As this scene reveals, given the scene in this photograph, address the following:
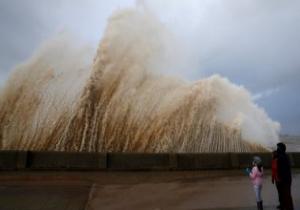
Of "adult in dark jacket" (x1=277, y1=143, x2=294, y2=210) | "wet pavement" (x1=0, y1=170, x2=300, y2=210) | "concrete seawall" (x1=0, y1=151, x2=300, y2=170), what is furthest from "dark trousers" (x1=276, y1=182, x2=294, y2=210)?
"concrete seawall" (x1=0, y1=151, x2=300, y2=170)

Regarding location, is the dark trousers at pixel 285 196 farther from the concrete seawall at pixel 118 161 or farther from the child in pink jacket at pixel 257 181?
the concrete seawall at pixel 118 161

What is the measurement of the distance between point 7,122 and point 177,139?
7.00 m

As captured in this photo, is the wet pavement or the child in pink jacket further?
the wet pavement

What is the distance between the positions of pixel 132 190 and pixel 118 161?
242cm

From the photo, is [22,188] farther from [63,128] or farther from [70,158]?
[63,128]

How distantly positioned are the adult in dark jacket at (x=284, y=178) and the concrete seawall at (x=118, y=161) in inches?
182

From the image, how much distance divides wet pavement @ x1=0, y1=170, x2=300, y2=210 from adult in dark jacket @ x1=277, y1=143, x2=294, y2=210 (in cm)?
41

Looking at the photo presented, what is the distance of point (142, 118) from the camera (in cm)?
1376

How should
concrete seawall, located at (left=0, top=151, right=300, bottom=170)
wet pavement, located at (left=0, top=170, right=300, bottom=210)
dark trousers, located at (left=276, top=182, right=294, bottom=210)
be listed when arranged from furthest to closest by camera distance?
1. concrete seawall, located at (left=0, top=151, right=300, bottom=170)
2. wet pavement, located at (left=0, top=170, right=300, bottom=210)
3. dark trousers, located at (left=276, top=182, right=294, bottom=210)

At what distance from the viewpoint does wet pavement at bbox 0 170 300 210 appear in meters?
7.15

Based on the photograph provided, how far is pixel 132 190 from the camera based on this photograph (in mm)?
8703

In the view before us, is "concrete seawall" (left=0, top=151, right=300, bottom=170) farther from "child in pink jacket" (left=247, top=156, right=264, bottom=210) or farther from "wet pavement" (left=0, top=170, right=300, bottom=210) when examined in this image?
"child in pink jacket" (left=247, top=156, right=264, bottom=210)

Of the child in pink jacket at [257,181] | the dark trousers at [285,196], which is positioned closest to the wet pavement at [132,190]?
the child in pink jacket at [257,181]

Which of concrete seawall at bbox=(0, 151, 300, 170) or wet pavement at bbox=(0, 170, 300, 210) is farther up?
concrete seawall at bbox=(0, 151, 300, 170)
